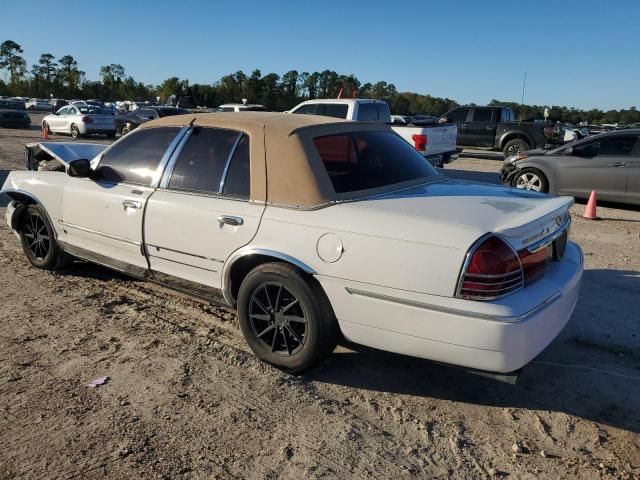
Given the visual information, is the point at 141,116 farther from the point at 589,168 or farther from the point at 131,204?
the point at 131,204

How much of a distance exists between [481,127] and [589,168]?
36.4 feet

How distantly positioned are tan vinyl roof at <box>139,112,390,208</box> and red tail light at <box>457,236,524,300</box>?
959 mm

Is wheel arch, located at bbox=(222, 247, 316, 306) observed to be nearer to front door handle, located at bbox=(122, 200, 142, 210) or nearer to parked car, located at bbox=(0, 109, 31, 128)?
front door handle, located at bbox=(122, 200, 142, 210)

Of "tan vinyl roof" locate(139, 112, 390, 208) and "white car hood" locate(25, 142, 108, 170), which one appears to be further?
"white car hood" locate(25, 142, 108, 170)

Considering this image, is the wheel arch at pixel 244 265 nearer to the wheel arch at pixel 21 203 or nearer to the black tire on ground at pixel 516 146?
the wheel arch at pixel 21 203

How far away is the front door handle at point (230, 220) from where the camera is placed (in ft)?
11.8

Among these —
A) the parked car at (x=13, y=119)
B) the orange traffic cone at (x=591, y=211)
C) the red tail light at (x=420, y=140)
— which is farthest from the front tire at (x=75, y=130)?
the orange traffic cone at (x=591, y=211)

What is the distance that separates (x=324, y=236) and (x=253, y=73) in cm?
8017

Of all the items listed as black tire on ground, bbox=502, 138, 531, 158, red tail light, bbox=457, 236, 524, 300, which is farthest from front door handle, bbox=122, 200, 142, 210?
black tire on ground, bbox=502, 138, 531, 158

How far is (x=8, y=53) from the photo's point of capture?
106625mm

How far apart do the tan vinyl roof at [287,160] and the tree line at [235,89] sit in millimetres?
58905

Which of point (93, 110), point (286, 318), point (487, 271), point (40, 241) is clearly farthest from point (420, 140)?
point (93, 110)

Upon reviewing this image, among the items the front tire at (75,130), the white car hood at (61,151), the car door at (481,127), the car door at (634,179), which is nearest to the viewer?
the white car hood at (61,151)

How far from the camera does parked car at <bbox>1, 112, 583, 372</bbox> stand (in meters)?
2.88
